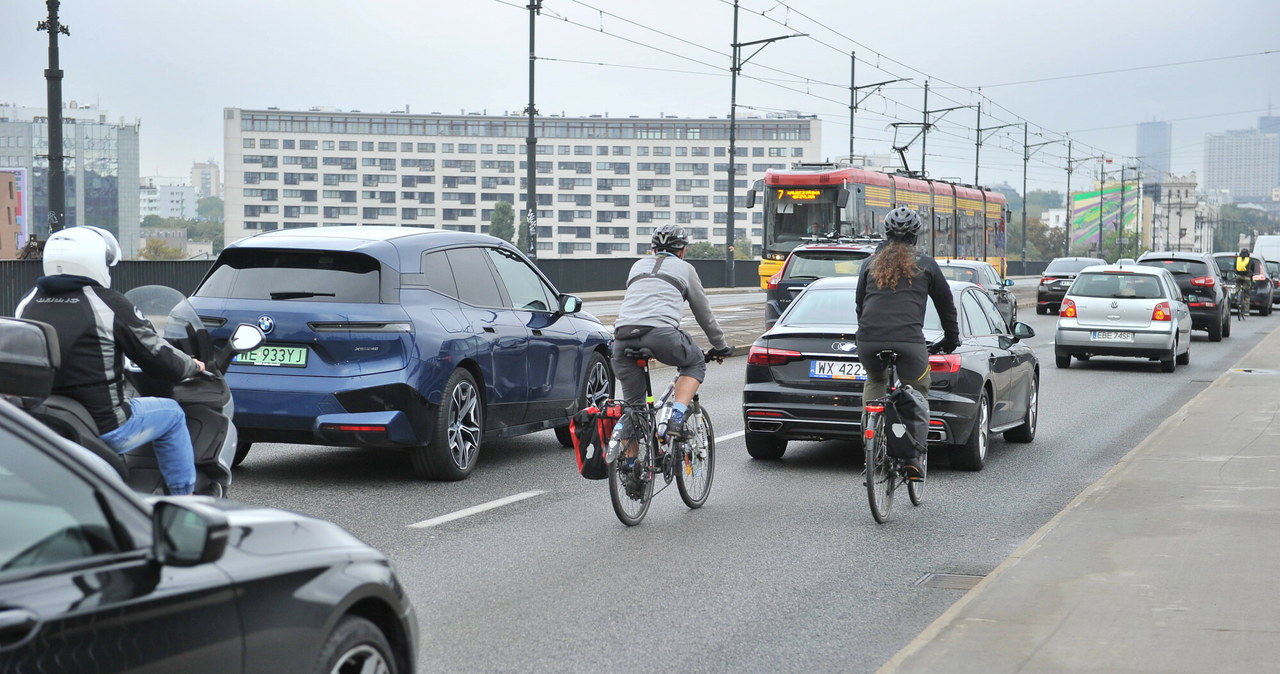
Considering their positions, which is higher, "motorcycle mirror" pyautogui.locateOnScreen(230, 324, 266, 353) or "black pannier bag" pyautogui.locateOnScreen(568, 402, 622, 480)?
"motorcycle mirror" pyautogui.locateOnScreen(230, 324, 266, 353)

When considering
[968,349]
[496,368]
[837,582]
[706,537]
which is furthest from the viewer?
[968,349]

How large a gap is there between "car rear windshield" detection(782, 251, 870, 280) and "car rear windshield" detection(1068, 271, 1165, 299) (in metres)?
3.36

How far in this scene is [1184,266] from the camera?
92.7 feet

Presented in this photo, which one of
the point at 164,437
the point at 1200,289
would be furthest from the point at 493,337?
the point at 1200,289

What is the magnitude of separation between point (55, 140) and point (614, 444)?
51.5 ft

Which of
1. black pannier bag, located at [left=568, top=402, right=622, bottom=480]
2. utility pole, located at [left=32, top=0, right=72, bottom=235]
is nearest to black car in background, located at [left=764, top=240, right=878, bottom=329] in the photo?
utility pole, located at [left=32, top=0, right=72, bottom=235]

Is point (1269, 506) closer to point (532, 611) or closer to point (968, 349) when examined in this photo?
point (968, 349)

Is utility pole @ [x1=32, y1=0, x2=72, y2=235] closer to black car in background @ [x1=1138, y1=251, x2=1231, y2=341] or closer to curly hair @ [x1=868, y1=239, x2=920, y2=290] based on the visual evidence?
curly hair @ [x1=868, y1=239, x2=920, y2=290]

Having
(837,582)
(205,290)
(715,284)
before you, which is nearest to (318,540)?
(837,582)

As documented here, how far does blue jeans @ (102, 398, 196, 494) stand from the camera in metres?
5.21

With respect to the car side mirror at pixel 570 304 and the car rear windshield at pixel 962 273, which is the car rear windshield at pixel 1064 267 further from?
the car side mirror at pixel 570 304

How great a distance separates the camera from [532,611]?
19.2 ft

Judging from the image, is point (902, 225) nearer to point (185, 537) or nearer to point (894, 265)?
point (894, 265)

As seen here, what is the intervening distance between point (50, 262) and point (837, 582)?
3.54 meters
